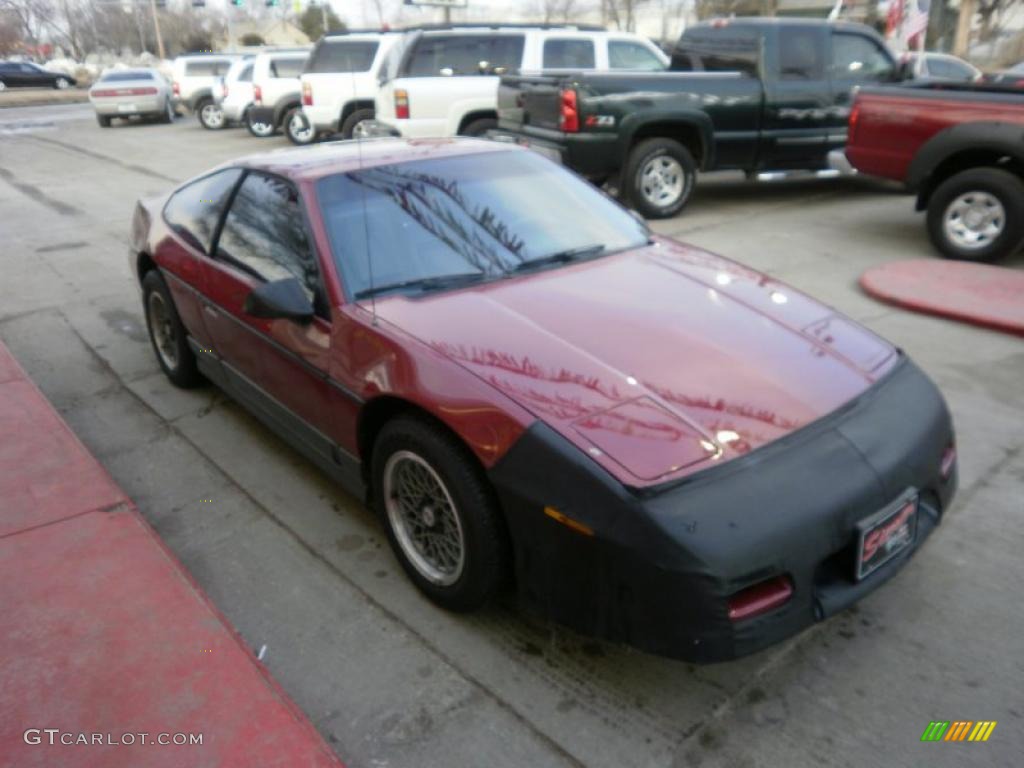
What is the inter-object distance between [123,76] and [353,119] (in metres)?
12.6

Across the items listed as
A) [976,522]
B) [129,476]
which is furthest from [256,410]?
[976,522]

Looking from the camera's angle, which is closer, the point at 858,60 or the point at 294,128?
the point at 858,60

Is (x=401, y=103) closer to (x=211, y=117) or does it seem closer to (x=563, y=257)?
(x=563, y=257)

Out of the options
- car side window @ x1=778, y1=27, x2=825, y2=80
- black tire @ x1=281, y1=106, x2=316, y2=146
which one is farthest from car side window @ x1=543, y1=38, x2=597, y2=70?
black tire @ x1=281, y1=106, x2=316, y2=146

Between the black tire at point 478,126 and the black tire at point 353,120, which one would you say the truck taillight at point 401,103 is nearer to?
the black tire at point 478,126

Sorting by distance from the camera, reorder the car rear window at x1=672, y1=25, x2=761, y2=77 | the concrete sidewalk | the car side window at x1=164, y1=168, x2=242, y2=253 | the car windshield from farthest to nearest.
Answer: the car rear window at x1=672, y1=25, x2=761, y2=77 < the car side window at x1=164, y1=168, x2=242, y2=253 < the car windshield < the concrete sidewalk

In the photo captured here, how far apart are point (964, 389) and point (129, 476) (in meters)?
4.41

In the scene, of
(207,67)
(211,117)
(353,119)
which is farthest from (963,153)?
(207,67)

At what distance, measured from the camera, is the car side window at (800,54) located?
29.6 ft

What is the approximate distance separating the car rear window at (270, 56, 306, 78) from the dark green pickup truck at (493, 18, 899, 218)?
8.82 meters

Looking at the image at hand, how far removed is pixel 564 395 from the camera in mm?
2477

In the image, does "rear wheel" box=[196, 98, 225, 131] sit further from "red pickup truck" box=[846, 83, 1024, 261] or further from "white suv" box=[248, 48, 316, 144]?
"red pickup truck" box=[846, 83, 1024, 261]

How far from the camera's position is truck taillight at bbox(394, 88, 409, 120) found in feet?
34.4
